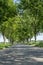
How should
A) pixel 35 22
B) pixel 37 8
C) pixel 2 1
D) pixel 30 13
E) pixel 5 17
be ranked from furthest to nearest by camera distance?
pixel 35 22, pixel 30 13, pixel 37 8, pixel 5 17, pixel 2 1

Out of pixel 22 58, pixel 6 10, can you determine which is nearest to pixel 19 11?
pixel 6 10

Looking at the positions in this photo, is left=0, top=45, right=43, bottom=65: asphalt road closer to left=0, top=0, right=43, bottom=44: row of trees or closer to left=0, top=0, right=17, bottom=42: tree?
left=0, top=0, right=17, bottom=42: tree

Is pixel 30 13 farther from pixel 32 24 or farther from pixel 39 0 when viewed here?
pixel 32 24

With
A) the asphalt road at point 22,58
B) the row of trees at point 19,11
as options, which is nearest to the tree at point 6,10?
the row of trees at point 19,11

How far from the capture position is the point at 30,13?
2272 inches

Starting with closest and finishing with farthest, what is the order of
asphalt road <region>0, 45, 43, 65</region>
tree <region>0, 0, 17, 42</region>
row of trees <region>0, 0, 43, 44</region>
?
asphalt road <region>0, 45, 43, 65</region>
tree <region>0, 0, 17, 42</region>
row of trees <region>0, 0, 43, 44</region>

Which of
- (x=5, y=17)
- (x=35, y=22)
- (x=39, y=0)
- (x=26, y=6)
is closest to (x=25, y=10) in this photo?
(x=26, y=6)

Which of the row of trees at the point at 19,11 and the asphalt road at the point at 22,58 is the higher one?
the row of trees at the point at 19,11

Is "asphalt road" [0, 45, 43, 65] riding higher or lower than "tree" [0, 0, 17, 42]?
lower

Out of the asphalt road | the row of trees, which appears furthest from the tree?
the asphalt road

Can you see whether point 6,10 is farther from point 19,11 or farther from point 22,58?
point 22,58

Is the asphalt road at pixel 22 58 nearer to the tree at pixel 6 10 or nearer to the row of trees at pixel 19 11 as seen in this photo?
the tree at pixel 6 10

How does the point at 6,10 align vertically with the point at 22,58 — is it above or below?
above

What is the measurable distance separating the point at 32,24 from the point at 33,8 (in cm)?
1581
